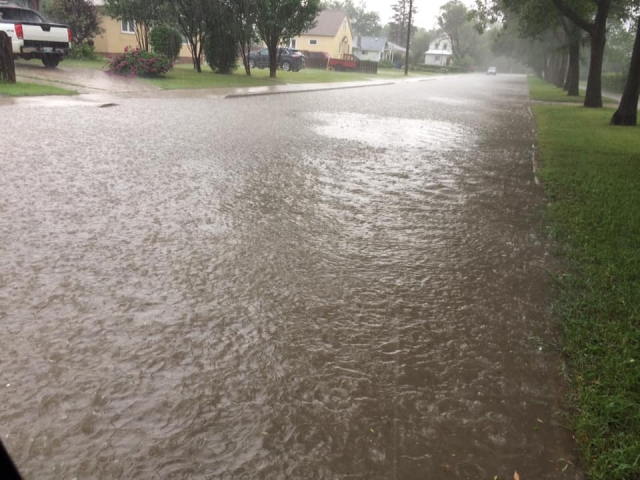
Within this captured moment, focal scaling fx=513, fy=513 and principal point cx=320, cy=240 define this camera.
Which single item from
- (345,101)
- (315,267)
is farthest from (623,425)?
(345,101)

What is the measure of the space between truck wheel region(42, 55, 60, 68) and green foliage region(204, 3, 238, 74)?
7460mm

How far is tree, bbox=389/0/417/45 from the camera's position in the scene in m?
126

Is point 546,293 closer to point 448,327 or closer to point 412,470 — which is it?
point 448,327

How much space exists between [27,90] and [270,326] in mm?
13896

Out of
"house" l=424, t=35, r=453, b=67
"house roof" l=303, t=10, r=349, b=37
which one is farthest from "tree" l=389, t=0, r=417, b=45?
"house roof" l=303, t=10, r=349, b=37

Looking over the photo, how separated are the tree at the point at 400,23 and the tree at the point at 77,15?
106m

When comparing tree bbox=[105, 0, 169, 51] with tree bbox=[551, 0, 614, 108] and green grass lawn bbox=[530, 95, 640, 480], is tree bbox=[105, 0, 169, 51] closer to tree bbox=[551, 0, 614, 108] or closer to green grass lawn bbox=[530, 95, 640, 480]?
tree bbox=[551, 0, 614, 108]

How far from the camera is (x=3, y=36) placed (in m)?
14.4

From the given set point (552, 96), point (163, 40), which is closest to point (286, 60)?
point (163, 40)

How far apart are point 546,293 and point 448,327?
36.1 inches

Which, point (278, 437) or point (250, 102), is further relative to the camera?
point (250, 102)

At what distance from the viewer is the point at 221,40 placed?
2589cm

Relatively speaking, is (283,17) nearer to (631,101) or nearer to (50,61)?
(50,61)

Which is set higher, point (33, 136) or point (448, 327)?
point (33, 136)
